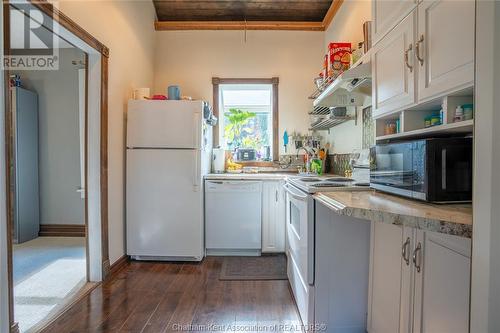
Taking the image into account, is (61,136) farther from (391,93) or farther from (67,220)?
(391,93)

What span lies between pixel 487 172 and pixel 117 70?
286 cm

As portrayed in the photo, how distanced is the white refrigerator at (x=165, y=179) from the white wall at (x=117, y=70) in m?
0.09

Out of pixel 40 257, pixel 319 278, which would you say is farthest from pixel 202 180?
pixel 40 257

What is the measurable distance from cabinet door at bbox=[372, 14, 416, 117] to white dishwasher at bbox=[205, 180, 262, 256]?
1.72 meters

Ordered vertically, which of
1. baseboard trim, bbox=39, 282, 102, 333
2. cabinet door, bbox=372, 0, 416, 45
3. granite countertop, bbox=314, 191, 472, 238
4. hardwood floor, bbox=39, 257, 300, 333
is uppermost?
cabinet door, bbox=372, 0, 416, 45

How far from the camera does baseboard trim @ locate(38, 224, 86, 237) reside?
11.8 ft

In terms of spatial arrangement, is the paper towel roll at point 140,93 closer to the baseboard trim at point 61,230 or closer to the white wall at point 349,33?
the baseboard trim at point 61,230

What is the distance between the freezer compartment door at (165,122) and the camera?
2744 mm

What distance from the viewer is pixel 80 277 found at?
2422 millimetres

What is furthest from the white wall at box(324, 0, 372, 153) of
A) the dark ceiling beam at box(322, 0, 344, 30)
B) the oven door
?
the oven door

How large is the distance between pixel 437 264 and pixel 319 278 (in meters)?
0.73

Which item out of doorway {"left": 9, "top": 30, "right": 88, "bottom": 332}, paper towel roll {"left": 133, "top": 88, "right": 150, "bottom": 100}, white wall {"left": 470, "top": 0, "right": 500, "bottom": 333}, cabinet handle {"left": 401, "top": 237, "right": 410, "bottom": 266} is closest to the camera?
white wall {"left": 470, "top": 0, "right": 500, "bottom": 333}

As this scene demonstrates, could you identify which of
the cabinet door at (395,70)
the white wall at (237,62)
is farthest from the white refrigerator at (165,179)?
the cabinet door at (395,70)

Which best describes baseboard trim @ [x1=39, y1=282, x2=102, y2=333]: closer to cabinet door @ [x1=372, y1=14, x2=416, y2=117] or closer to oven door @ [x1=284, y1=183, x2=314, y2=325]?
oven door @ [x1=284, y1=183, x2=314, y2=325]
